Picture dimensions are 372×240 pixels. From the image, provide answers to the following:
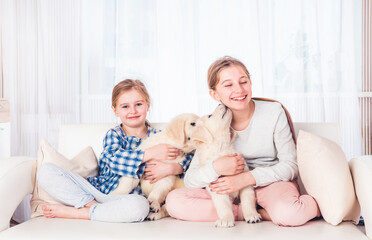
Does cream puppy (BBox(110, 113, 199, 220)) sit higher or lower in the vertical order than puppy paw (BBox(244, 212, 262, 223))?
higher

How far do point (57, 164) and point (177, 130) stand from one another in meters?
0.62

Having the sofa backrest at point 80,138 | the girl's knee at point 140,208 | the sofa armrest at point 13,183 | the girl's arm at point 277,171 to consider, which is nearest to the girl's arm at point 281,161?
the girl's arm at point 277,171

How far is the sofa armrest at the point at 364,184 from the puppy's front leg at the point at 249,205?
16.1 inches

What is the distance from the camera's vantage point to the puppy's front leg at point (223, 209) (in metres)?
1.66

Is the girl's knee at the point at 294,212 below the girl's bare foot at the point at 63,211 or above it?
above

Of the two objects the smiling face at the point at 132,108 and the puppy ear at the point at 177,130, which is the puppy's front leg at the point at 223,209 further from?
the smiling face at the point at 132,108

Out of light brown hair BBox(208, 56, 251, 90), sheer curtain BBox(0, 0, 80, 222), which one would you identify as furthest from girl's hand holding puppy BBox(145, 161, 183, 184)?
sheer curtain BBox(0, 0, 80, 222)

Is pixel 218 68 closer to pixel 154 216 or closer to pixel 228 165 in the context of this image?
pixel 228 165

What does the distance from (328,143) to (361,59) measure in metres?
2.07

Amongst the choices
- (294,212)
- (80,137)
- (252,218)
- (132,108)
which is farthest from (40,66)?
(294,212)

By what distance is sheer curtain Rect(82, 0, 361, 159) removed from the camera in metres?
3.49

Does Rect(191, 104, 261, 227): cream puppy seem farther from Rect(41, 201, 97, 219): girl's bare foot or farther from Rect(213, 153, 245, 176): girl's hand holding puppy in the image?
Rect(41, 201, 97, 219): girl's bare foot

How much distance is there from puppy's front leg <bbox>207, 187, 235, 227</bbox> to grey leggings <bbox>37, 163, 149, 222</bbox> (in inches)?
11.9

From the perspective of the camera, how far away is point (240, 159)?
186 cm
